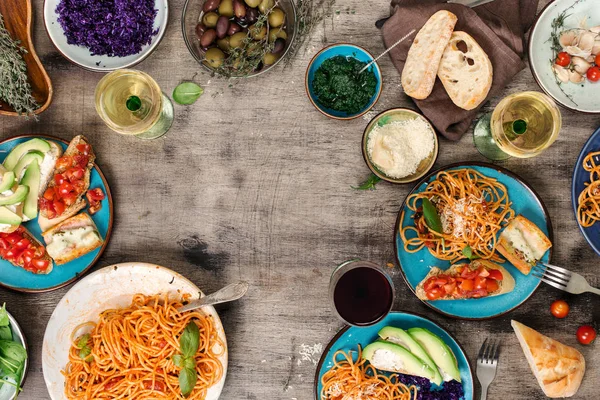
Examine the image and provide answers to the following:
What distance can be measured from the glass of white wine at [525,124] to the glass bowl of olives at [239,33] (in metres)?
1.14

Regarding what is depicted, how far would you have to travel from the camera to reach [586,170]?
261 cm

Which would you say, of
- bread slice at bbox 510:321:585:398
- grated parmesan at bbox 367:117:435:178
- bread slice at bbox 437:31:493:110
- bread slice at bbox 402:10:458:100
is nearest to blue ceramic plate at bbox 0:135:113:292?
grated parmesan at bbox 367:117:435:178

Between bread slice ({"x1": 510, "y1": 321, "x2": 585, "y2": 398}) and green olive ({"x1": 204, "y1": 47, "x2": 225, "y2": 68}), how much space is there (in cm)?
206

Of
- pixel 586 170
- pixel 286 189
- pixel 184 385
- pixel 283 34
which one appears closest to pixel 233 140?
pixel 286 189

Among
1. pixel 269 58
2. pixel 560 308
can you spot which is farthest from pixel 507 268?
pixel 269 58

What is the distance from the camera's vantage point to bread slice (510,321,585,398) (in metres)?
2.59

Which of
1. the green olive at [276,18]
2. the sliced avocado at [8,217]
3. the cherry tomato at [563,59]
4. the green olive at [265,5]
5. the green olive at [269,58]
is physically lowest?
the sliced avocado at [8,217]

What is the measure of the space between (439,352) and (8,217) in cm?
226

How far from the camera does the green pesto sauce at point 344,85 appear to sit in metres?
2.56

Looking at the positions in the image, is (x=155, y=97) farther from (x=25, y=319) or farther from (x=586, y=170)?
(x=586, y=170)

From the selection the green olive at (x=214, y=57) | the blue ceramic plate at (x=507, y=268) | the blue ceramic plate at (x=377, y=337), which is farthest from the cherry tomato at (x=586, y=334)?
the green olive at (x=214, y=57)

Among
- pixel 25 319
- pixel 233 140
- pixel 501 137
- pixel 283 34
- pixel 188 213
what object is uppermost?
pixel 283 34

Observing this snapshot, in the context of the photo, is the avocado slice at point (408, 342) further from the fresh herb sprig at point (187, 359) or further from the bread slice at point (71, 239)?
the bread slice at point (71, 239)

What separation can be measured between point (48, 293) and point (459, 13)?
2658 mm
